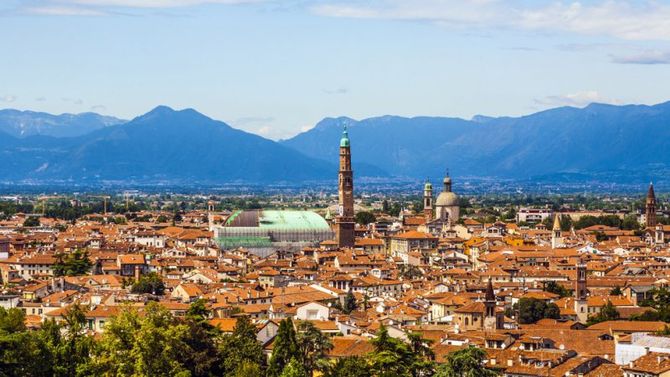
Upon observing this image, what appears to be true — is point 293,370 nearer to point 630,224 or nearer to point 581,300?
point 581,300

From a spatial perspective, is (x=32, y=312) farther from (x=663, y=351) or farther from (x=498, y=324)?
(x=663, y=351)

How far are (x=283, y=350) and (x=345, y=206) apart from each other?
5931 cm

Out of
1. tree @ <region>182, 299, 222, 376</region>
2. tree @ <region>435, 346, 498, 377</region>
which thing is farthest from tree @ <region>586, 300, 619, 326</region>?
tree @ <region>182, 299, 222, 376</region>

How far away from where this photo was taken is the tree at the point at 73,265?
240 feet

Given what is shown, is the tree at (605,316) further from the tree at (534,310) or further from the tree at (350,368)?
the tree at (350,368)

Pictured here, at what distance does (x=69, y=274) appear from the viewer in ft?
238

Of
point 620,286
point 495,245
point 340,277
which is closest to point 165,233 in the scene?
point 495,245

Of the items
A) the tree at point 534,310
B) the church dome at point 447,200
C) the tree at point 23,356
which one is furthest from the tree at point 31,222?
the tree at point 23,356

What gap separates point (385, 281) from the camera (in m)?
70.1

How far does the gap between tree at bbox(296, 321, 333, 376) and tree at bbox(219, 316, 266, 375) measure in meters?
1.15

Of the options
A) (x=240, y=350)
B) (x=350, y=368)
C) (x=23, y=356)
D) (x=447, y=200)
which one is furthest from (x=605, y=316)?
(x=447, y=200)

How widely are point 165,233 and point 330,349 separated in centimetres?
6141

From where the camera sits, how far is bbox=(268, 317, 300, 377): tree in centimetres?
3821

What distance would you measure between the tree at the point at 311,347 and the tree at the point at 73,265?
33447mm
